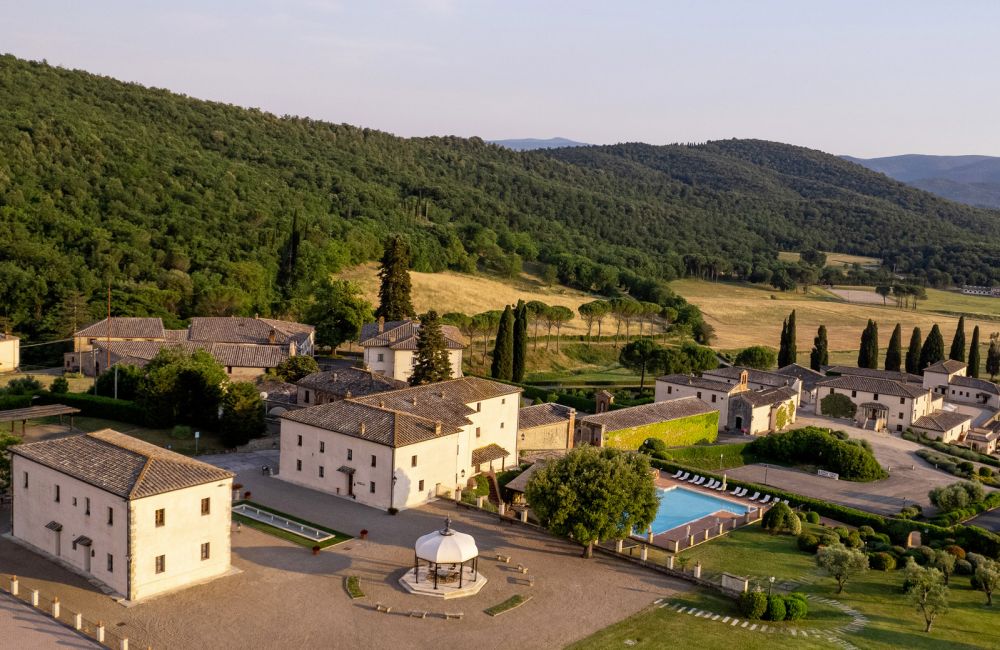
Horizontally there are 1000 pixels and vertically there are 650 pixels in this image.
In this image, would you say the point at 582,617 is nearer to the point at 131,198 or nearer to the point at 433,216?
the point at 131,198

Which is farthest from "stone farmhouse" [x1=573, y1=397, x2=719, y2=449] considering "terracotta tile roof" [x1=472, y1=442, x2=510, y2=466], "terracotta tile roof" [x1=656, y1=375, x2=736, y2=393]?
"terracotta tile roof" [x1=472, y1=442, x2=510, y2=466]

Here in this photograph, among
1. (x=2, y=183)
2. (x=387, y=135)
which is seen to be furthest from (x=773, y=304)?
(x=2, y=183)

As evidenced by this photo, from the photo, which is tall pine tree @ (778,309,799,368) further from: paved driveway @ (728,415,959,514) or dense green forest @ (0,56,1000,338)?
paved driveway @ (728,415,959,514)

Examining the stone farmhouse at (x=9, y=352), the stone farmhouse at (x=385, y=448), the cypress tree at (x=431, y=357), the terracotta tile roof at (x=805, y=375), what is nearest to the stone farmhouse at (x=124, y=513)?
the stone farmhouse at (x=385, y=448)

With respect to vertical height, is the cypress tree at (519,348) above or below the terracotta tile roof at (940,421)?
above

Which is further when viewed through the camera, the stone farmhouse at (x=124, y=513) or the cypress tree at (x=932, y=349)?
the cypress tree at (x=932, y=349)

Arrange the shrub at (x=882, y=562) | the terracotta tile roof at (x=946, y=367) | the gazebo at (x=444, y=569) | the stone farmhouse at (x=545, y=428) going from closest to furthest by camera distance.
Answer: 1. the gazebo at (x=444, y=569)
2. the shrub at (x=882, y=562)
3. the stone farmhouse at (x=545, y=428)
4. the terracotta tile roof at (x=946, y=367)

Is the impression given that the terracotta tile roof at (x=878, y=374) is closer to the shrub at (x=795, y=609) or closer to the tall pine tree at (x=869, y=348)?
the tall pine tree at (x=869, y=348)
